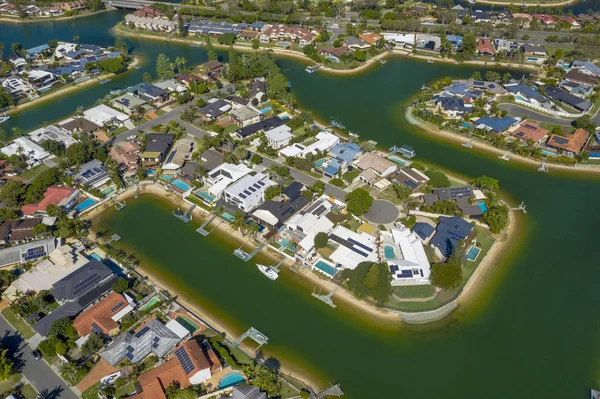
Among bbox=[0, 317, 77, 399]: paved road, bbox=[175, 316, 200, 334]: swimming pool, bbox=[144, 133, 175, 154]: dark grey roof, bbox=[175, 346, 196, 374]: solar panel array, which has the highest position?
bbox=[144, 133, 175, 154]: dark grey roof

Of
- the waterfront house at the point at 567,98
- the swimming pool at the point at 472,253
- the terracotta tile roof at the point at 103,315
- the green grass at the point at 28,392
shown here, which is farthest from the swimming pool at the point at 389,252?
the waterfront house at the point at 567,98

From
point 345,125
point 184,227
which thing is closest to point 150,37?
point 345,125

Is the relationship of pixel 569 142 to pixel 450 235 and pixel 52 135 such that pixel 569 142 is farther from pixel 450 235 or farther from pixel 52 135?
pixel 52 135

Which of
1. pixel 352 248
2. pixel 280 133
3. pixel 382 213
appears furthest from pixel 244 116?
pixel 352 248

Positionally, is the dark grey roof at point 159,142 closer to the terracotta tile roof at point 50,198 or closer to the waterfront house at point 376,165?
the terracotta tile roof at point 50,198

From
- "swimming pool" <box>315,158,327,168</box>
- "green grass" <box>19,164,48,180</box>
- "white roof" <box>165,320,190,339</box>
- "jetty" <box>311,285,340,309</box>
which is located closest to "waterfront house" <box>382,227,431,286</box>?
"jetty" <box>311,285,340,309</box>

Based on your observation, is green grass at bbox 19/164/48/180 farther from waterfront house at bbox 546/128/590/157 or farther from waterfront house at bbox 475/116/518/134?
waterfront house at bbox 546/128/590/157
